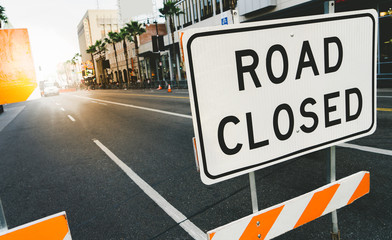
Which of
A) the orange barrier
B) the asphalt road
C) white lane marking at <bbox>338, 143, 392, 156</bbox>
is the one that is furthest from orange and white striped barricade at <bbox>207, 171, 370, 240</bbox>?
white lane marking at <bbox>338, 143, 392, 156</bbox>

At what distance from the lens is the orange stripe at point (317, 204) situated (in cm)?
177

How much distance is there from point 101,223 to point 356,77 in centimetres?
317

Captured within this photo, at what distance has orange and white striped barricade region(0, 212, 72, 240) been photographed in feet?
4.69

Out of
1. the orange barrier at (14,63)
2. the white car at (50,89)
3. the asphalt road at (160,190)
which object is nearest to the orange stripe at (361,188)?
the asphalt road at (160,190)

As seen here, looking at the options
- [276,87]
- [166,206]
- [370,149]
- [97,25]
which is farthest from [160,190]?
[97,25]

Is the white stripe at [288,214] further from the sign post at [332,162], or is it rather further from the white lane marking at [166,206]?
the white lane marking at [166,206]

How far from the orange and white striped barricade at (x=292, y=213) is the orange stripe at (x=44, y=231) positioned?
84 centimetres

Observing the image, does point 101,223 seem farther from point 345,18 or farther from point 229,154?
point 345,18

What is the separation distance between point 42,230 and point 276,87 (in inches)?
59.9

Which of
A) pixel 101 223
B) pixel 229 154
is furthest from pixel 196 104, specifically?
pixel 101 223

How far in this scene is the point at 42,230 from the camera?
4.92ft

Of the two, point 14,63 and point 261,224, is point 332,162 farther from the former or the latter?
point 14,63

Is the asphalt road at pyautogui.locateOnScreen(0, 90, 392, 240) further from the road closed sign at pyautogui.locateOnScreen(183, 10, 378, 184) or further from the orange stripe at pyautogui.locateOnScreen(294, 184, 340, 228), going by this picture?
the road closed sign at pyautogui.locateOnScreen(183, 10, 378, 184)

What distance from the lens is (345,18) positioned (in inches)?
66.1
